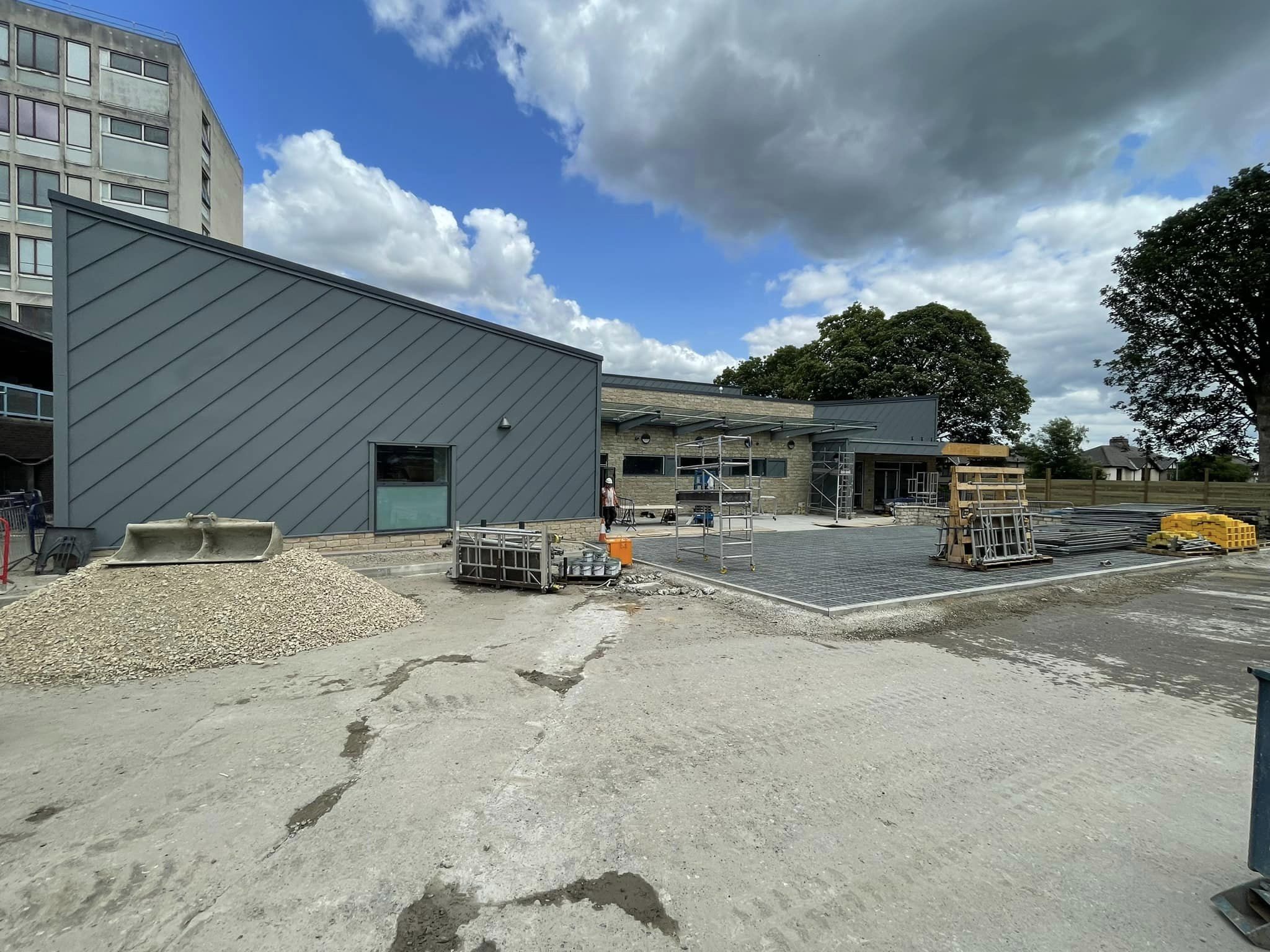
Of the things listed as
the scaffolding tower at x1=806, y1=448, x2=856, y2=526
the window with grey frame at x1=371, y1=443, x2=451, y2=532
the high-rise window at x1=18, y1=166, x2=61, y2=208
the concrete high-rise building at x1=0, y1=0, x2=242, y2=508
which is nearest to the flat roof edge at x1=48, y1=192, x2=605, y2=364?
the window with grey frame at x1=371, y1=443, x2=451, y2=532

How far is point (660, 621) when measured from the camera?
720 cm

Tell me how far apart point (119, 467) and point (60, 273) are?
2.94m

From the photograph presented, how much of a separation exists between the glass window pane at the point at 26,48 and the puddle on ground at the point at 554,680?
39.6 m

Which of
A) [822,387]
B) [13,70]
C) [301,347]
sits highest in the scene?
[13,70]

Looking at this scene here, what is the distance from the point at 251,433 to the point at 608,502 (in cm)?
1010

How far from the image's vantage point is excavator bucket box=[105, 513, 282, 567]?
7223mm

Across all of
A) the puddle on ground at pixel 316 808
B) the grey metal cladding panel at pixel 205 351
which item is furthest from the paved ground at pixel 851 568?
the grey metal cladding panel at pixel 205 351

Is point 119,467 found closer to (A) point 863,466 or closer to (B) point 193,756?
(B) point 193,756

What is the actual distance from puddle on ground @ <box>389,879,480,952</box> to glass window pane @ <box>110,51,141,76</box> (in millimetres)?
41259

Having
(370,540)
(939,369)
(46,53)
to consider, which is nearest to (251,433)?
(370,540)

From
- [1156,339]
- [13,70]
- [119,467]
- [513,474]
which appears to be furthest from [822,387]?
[13,70]

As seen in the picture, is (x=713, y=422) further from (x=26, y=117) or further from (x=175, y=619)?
(x=26, y=117)

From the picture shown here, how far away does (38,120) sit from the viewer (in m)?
25.4

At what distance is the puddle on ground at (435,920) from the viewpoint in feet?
6.90
